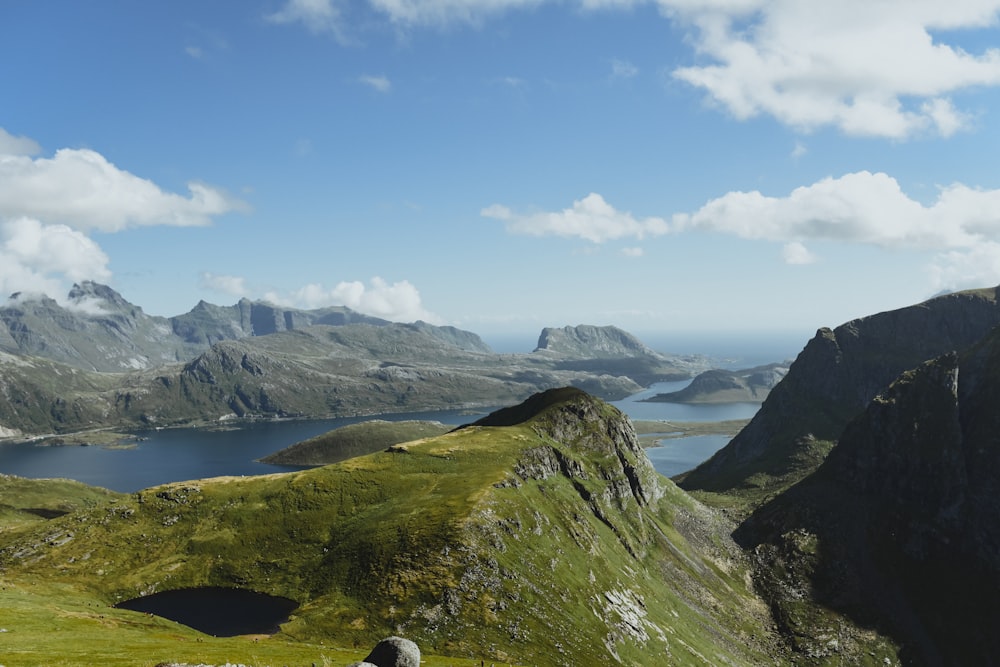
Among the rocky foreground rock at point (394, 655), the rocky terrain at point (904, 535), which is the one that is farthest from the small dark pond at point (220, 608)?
the rocky terrain at point (904, 535)

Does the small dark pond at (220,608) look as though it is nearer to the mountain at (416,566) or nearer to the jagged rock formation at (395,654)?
the mountain at (416,566)

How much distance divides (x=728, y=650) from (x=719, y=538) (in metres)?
60.2

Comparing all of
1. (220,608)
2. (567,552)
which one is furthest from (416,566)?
(567,552)

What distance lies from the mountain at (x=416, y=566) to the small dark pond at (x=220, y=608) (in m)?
2.30

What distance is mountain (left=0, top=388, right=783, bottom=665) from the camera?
83000mm

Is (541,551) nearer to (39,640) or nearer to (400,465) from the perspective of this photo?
(400,465)

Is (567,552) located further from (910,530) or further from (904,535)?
(910,530)

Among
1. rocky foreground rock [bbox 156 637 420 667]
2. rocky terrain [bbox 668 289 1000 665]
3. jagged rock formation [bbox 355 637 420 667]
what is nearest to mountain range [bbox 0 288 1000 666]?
rocky terrain [bbox 668 289 1000 665]

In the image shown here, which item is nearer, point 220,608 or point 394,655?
point 394,655

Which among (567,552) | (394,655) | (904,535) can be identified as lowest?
(904,535)

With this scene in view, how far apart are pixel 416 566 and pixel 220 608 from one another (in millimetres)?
30638

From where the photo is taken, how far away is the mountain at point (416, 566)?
83.0 m

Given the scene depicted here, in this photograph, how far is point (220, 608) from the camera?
92.9 metres

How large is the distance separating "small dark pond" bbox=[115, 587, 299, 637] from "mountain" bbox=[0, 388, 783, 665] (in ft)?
7.56
